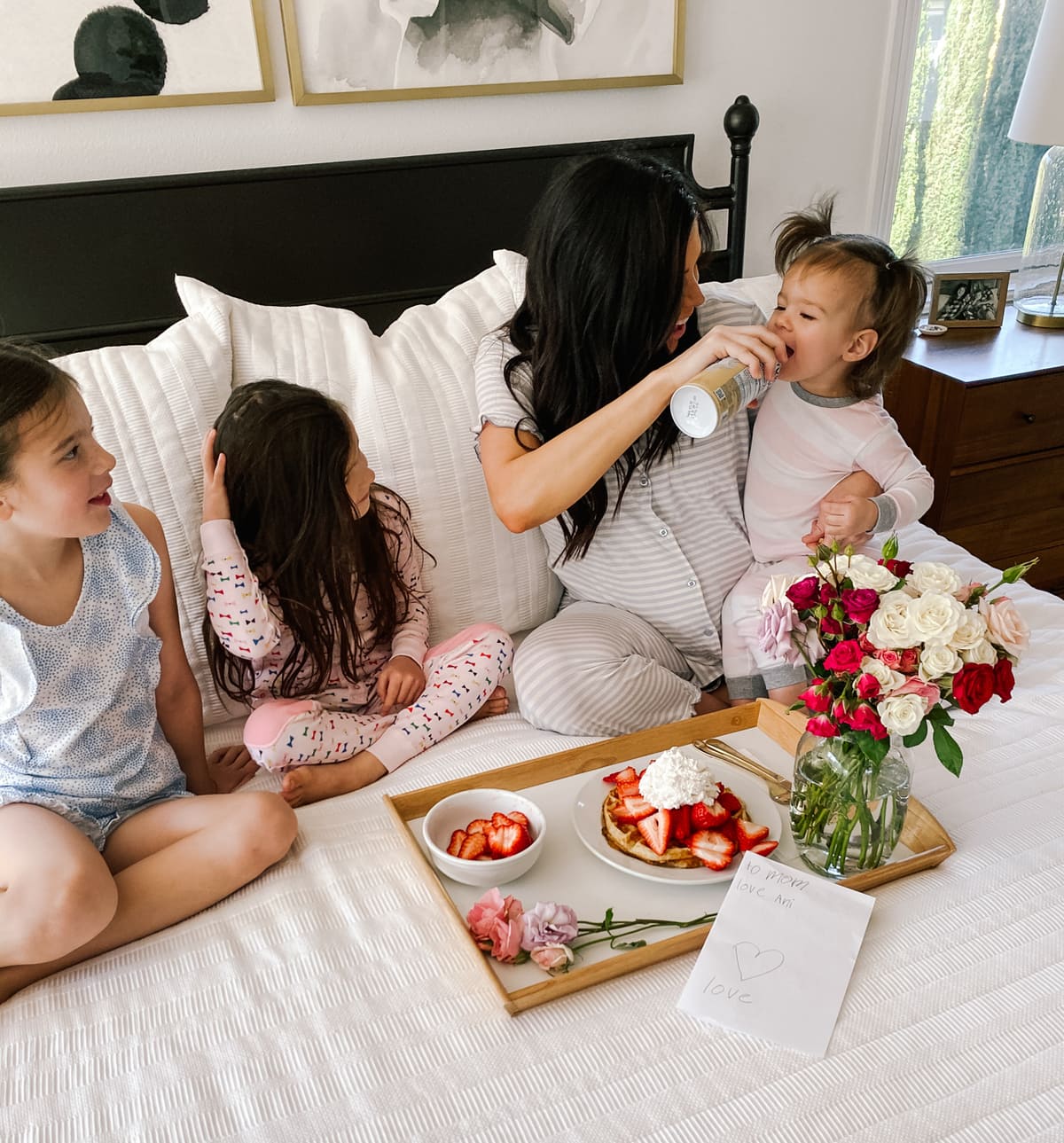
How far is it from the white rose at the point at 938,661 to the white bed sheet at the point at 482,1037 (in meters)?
0.30

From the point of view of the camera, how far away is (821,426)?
158 cm

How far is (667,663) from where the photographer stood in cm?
161

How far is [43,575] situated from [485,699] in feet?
2.04

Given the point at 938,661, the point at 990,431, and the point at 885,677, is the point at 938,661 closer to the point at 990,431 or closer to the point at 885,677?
the point at 885,677

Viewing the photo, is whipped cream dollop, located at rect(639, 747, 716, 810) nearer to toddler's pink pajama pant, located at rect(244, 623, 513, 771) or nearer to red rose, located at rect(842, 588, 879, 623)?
red rose, located at rect(842, 588, 879, 623)

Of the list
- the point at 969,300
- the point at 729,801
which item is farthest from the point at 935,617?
the point at 969,300

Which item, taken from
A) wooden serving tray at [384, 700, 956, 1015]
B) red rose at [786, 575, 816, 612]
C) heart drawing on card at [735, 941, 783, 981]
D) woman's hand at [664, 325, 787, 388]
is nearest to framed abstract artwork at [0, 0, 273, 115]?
woman's hand at [664, 325, 787, 388]

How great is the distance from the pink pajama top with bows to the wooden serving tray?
12.8 inches

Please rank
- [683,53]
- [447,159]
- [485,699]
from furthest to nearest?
[683,53] < [447,159] < [485,699]

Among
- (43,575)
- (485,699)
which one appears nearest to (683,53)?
(485,699)

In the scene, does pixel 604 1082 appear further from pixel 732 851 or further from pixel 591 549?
pixel 591 549

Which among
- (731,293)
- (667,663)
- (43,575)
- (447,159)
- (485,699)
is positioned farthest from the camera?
(447,159)

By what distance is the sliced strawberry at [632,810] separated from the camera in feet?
3.64

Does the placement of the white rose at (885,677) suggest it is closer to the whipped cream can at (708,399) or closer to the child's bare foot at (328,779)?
the whipped cream can at (708,399)
